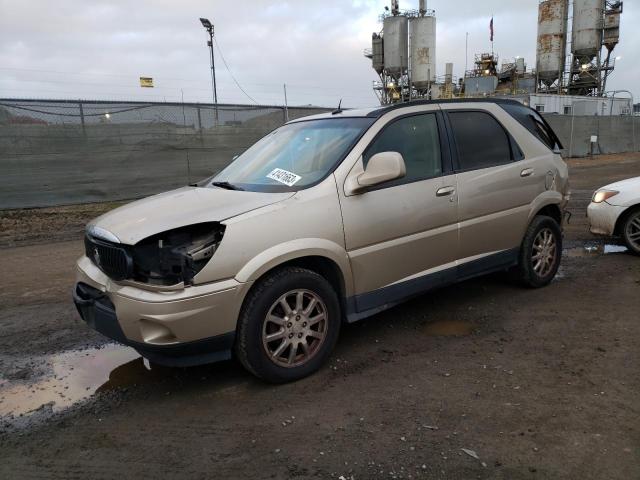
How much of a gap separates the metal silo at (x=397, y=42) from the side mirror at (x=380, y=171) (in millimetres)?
50010

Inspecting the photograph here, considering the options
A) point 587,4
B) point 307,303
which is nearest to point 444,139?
point 307,303

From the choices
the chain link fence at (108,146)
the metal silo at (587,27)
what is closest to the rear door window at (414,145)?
the chain link fence at (108,146)

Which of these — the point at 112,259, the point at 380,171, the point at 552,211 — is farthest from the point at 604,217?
the point at 112,259

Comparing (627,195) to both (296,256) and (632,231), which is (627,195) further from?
(296,256)

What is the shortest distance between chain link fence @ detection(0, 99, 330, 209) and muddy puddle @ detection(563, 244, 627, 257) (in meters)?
8.84

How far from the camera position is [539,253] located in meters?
5.10

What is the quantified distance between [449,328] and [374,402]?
4.66 feet

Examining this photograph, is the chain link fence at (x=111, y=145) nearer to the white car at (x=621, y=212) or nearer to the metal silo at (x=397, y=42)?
the white car at (x=621, y=212)

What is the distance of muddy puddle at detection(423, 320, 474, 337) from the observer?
13.7ft

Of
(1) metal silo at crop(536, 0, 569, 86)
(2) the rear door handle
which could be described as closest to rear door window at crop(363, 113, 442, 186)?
(2) the rear door handle

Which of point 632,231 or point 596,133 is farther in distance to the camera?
point 596,133

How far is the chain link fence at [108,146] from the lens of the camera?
1057 centimetres

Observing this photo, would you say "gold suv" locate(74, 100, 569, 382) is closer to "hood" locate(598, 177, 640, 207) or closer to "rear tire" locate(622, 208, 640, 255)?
"hood" locate(598, 177, 640, 207)

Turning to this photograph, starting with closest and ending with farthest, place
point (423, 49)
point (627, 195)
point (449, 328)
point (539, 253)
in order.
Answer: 1. point (449, 328)
2. point (539, 253)
3. point (627, 195)
4. point (423, 49)
